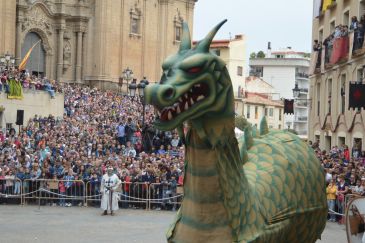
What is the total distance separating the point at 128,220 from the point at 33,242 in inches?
171

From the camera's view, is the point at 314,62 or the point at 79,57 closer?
the point at 314,62

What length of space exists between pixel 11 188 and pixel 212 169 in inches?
658

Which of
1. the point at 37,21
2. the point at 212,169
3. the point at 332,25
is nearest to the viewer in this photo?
the point at 212,169

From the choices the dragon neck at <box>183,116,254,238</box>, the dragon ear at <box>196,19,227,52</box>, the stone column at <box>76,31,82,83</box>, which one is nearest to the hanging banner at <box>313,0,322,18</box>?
the stone column at <box>76,31,82,83</box>

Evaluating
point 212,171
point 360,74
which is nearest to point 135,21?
point 360,74

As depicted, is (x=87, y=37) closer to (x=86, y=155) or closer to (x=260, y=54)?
(x=86, y=155)

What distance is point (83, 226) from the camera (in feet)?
55.9

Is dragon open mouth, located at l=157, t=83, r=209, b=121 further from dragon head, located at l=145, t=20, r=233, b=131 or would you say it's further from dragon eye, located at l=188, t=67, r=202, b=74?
dragon eye, located at l=188, t=67, r=202, b=74

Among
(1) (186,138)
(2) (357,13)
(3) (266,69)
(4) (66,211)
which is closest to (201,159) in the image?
(1) (186,138)

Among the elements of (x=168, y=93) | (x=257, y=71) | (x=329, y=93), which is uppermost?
(x=257, y=71)

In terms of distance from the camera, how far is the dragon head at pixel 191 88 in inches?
208

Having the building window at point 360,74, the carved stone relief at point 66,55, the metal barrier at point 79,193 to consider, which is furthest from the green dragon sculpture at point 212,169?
the carved stone relief at point 66,55

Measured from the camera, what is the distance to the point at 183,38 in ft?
19.0

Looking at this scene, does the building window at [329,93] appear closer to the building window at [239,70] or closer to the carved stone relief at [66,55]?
the carved stone relief at [66,55]
